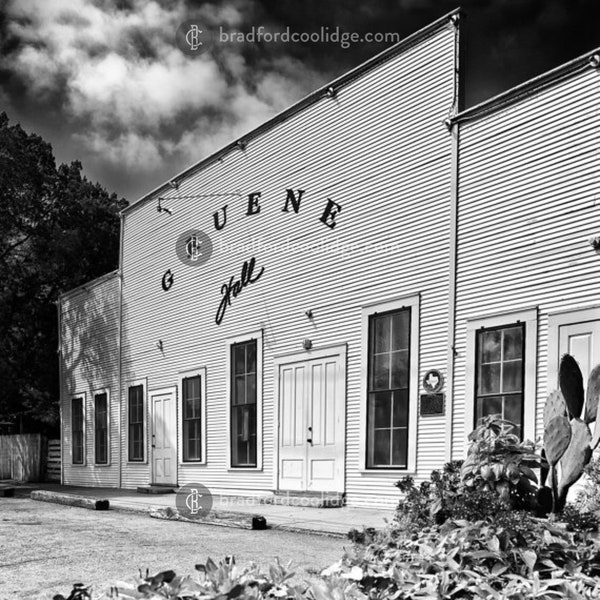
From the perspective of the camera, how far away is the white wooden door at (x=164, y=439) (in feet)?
58.6

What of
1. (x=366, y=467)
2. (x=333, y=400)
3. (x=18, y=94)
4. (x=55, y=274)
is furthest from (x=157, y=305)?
(x=55, y=274)

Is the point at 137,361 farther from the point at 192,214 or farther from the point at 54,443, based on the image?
the point at 54,443

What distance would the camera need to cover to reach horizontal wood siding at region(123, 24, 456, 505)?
37.2 ft

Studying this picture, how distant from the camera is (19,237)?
86.6ft

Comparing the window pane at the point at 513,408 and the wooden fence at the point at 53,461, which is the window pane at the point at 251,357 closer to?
the window pane at the point at 513,408

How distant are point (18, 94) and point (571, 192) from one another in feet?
36.5

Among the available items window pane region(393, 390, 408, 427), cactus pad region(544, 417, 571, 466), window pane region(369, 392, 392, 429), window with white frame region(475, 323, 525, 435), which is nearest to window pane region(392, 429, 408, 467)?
window pane region(393, 390, 408, 427)

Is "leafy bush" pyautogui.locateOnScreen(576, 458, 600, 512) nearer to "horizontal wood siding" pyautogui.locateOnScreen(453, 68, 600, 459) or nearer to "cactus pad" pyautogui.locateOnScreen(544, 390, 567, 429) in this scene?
"horizontal wood siding" pyautogui.locateOnScreen(453, 68, 600, 459)

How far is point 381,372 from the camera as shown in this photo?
12.1m

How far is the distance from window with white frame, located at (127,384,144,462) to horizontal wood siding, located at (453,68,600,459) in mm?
10687

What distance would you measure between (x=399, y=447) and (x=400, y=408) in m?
0.55

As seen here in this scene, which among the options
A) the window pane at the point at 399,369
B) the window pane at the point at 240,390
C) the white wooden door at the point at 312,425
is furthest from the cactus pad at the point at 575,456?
the window pane at the point at 240,390

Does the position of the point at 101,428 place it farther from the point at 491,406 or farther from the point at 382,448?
the point at 491,406

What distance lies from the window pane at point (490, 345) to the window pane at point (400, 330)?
1474mm
